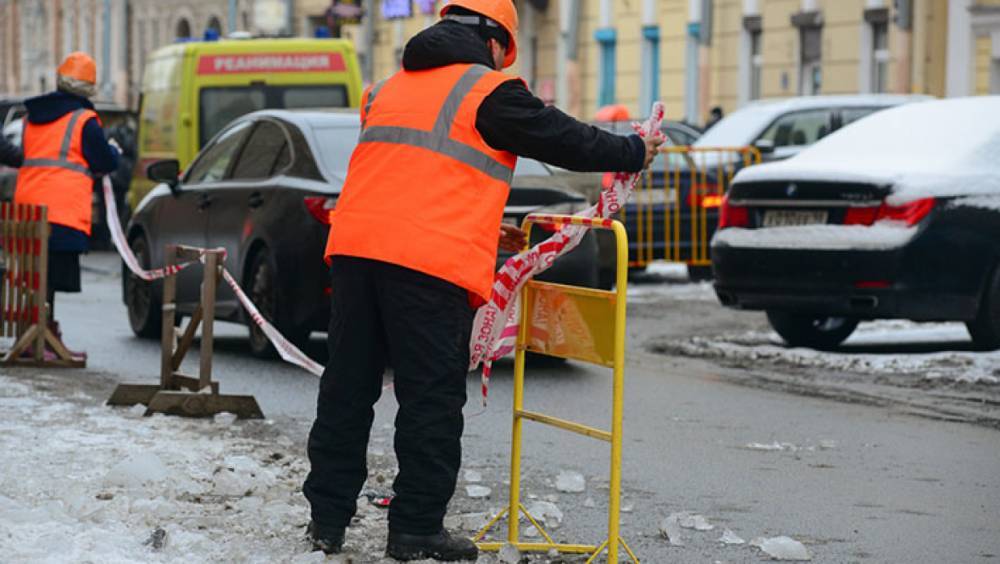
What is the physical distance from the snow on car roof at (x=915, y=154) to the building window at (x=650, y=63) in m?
24.4

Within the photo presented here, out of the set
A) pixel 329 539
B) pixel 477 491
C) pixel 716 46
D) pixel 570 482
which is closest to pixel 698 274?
pixel 570 482

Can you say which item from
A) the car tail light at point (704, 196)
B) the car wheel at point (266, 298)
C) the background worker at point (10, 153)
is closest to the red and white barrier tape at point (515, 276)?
the car wheel at point (266, 298)

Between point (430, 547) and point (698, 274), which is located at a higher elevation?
point (430, 547)

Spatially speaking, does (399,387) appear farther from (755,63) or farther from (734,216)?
(755,63)

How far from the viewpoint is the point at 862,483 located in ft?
26.7

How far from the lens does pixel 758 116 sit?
2128 cm

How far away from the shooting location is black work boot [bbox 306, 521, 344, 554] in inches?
253

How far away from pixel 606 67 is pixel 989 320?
28002mm

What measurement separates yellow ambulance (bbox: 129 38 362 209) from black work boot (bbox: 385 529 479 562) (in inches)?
552

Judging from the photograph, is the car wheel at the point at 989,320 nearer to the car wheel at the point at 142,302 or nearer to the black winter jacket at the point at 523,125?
the car wheel at the point at 142,302

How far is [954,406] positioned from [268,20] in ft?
121

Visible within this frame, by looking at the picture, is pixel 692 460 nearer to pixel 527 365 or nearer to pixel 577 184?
pixel 527 365

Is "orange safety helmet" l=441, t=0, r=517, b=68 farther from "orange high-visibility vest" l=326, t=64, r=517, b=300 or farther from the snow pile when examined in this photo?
the snow pile

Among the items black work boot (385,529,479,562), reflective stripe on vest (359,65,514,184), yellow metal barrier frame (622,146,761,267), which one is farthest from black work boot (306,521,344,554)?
yellow metal barrier frame (622,146,761,267)
